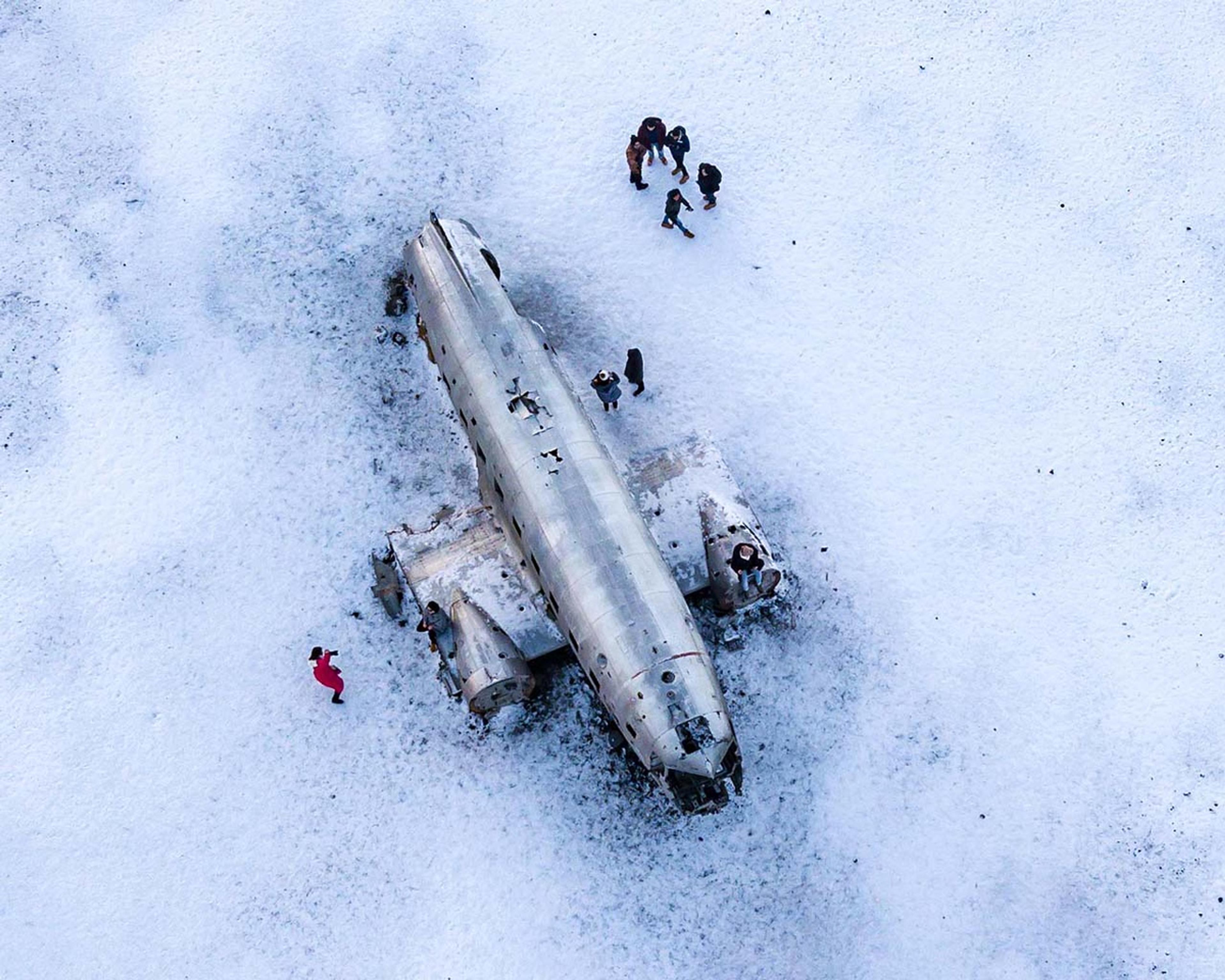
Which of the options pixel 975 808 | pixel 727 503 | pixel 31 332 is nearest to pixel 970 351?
pixel 727 503

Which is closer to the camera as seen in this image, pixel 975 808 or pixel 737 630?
pixel 975 808

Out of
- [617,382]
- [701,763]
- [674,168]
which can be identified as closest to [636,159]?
[674,168]

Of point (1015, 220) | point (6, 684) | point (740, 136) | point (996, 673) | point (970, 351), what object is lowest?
point (996, 673)

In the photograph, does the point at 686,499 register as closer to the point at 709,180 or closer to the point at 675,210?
the point at 675,210

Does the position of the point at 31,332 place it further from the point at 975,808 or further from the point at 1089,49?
the point at 1089,49

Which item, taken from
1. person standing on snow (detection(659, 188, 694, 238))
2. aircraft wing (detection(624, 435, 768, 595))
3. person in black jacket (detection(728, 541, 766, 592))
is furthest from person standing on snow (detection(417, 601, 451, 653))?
person standing on snow (detection(659, 188, 694, 238))

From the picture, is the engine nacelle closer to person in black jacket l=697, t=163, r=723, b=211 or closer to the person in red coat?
the person in red coat
